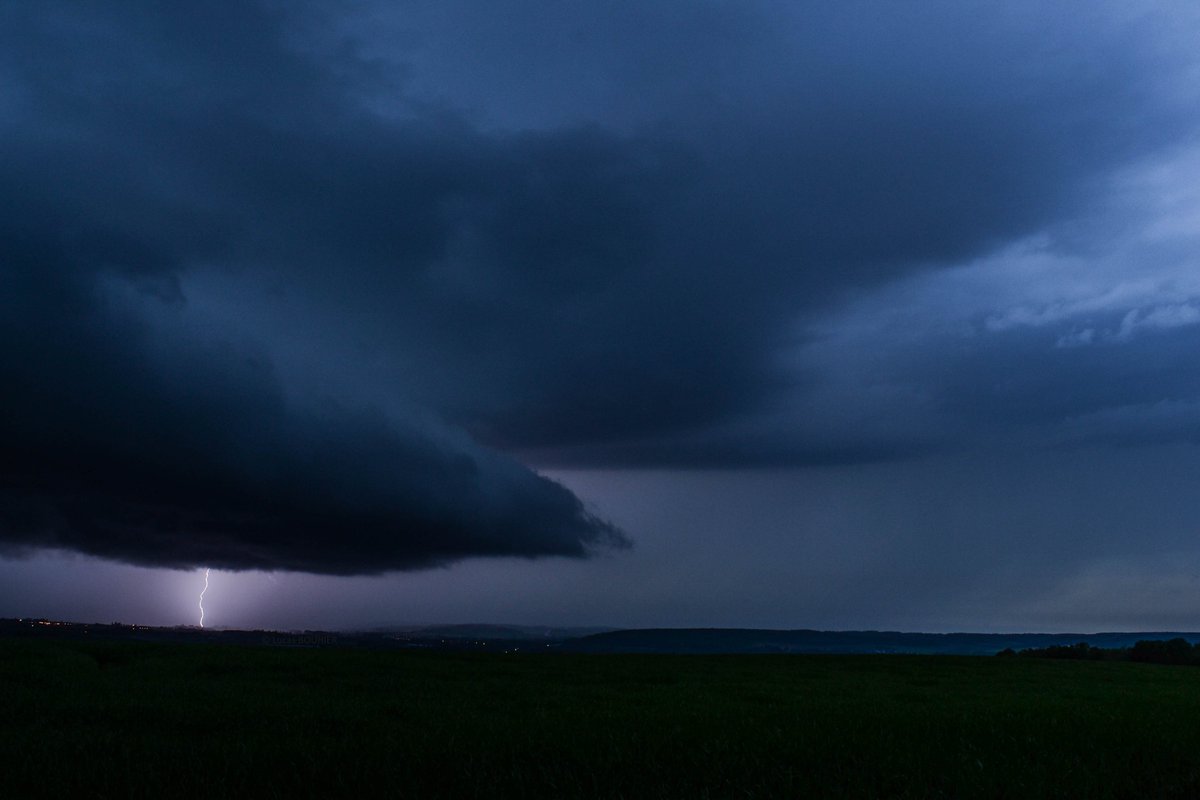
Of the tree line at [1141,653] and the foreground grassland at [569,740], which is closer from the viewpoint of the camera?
the foreground grassland at [569,740]

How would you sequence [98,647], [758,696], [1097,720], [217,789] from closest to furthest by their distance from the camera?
[217,789], [1097,720], [758,696], [98,647]

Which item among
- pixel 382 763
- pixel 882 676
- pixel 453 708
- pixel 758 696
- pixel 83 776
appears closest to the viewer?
pixel 83 776

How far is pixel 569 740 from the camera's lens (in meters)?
12.9

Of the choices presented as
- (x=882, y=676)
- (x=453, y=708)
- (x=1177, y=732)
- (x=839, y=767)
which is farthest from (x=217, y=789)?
(x=882, y=676)

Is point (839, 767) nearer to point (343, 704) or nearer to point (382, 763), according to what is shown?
point (382, 763)

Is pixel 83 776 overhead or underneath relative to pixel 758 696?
overhead

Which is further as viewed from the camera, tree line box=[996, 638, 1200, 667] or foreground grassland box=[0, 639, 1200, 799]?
tree line box=[996, 638, 1200, 667]

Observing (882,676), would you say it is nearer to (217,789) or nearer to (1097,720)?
(1097,720)

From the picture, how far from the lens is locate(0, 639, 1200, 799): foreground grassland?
9.56m

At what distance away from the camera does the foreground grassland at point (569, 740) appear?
9562 millimetres

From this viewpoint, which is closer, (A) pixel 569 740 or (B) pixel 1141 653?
(A) pixel 569 740

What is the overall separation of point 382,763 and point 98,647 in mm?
46802

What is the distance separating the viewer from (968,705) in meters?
21.6

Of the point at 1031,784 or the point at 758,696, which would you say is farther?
the point at 758,696
